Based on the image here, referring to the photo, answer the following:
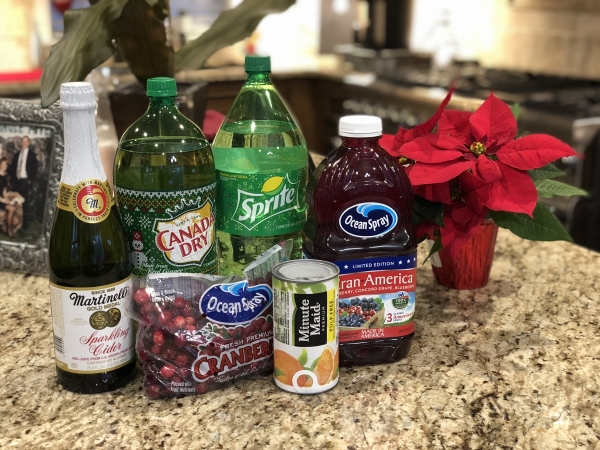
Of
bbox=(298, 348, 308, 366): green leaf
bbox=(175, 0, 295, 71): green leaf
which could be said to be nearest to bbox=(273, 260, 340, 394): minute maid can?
bbox=(298, 348, 308, 366): green leaf

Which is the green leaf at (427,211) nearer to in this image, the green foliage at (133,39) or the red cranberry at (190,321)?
the red cranberry at (190,321)

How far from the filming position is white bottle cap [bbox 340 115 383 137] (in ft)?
2.70

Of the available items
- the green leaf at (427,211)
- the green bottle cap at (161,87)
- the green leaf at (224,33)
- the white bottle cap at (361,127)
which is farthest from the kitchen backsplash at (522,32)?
the green bottle cap at (161,87)

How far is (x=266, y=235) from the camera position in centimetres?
87

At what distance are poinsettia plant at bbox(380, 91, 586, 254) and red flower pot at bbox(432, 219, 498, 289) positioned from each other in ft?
0.24

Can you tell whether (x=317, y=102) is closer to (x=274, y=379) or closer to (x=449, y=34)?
(x=449, y=34)

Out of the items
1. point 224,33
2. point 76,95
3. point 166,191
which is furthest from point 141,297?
point 224,33

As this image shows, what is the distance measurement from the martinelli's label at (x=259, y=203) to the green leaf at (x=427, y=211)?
168 millimetres

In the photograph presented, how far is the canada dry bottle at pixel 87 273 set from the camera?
Result: 0.77 m

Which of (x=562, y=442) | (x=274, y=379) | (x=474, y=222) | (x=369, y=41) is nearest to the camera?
(x=562, y=442)

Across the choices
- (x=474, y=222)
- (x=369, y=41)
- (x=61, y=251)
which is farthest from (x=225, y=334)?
(x=369, y=41)

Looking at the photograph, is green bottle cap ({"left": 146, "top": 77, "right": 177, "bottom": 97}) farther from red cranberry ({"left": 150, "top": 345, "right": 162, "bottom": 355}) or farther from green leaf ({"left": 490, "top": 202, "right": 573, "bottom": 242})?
green leaf ({"left": 490, "top": 202, "right": 573, "bottom": 242})

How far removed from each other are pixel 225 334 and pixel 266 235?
134 millimetres

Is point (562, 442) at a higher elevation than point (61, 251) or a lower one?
lower
